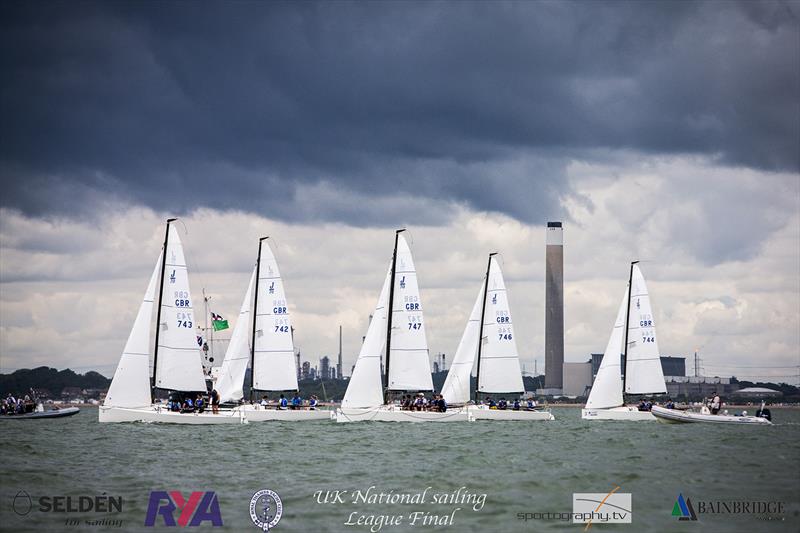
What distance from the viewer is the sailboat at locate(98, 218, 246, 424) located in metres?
67.2

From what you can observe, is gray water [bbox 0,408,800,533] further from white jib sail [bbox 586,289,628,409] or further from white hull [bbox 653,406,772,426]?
white jib sail [bbox 586,289,628,409]

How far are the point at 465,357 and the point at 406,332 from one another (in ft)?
33.0

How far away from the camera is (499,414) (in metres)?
79.9

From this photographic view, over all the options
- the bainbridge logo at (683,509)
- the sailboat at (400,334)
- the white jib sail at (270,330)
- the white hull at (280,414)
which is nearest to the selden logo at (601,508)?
the bainbridge logo at (683,509)

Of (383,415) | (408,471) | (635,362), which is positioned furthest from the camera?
(635,362)

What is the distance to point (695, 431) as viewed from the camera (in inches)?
2633

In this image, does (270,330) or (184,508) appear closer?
(184,508)

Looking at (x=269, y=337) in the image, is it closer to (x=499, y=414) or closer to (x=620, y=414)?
(x=499, y=414)

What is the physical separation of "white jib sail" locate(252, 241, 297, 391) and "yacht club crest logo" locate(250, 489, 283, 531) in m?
43.5

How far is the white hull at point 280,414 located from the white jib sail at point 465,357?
12.5 m

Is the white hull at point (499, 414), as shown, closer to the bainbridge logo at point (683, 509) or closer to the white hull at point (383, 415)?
the white hull at point (383, 415)

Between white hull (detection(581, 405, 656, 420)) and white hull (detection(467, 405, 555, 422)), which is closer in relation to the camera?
white hull (detection(467, 405, 555, 422))

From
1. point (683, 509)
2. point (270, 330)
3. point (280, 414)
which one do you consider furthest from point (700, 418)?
point (683, 509)

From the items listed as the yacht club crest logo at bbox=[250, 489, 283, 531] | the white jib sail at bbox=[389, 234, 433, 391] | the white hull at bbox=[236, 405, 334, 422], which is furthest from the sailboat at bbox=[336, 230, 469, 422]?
the yacht club crest logo at bbox=[250, 489, 283, 531]
